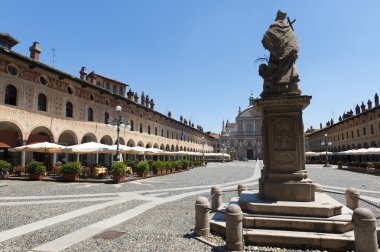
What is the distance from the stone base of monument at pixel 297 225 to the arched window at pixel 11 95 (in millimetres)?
19985

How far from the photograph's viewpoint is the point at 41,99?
76.6ft

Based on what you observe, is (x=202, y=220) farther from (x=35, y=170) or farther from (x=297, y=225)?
(x=35, y=170)

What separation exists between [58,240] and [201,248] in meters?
3.04

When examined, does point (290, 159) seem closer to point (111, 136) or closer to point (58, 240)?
point (58, 240)

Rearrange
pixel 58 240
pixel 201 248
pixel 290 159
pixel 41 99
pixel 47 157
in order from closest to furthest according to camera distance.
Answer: pixel 201 248
pixel 58 240
pixel 290 159
pixel 41 99
pixel 47 157

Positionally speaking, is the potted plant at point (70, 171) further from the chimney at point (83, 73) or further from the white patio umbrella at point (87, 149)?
the chimney at point (83, 73)

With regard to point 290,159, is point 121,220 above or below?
below

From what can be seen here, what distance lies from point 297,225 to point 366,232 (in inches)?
49.1

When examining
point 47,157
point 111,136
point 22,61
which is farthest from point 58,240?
point 111,136

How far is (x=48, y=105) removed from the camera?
23.7 m

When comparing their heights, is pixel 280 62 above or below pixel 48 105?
below

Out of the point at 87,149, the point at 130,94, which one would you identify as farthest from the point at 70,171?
the point at 130,94

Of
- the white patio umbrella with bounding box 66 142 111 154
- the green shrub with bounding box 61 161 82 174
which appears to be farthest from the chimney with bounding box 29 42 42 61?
the green shrub with bounding box 61 161 82 174

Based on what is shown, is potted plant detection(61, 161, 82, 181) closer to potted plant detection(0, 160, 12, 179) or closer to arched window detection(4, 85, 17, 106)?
potted plant detection(0, 160, 12, 179)
